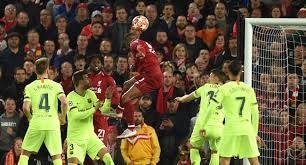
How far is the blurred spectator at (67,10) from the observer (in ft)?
77.2

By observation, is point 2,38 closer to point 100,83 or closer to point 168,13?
point 168,13

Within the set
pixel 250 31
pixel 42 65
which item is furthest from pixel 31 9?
pixel 250 31

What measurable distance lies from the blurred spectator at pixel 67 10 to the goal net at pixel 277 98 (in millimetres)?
5892

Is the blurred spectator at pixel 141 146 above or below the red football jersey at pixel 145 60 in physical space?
below

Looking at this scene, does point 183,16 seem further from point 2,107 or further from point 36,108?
point 36,108

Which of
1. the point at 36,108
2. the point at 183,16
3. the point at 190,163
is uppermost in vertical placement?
the point at 183,16

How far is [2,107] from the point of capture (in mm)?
20922

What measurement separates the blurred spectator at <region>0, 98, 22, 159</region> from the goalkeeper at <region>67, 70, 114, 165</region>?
9.40 ft

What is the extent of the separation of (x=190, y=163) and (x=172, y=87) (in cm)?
188

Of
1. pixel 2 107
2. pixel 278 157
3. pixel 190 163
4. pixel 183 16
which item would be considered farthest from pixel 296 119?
pixel 2 107

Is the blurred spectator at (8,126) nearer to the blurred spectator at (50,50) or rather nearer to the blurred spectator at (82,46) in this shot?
the blurred spectator at (50,50)

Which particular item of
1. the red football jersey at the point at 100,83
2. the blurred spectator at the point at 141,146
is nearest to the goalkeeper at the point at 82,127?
the red football jersey at the point at 100,83

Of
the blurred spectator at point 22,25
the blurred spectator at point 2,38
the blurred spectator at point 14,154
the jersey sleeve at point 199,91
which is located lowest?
the blurred spectator at point 14,154

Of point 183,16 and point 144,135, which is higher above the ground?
point 183,16
